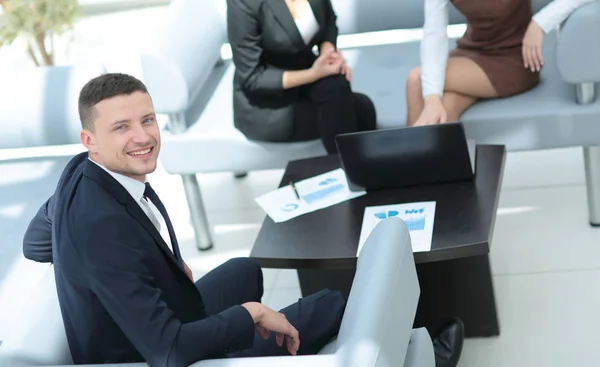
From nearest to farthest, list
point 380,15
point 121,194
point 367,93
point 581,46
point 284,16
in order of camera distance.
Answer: point 121,194, point 581,46, point 284,16, point 367,93, point 380,15

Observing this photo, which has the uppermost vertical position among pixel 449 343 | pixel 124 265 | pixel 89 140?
pixel 89 140

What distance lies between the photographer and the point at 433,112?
3631 mm

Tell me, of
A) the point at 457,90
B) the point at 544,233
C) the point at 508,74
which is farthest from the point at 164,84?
the point at 544,233

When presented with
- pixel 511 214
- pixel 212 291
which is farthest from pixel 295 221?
pixel 511 214

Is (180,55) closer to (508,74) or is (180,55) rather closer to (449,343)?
(508,74)

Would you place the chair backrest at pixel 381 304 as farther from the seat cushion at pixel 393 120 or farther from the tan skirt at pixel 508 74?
the tan skirt at pixel 508 74

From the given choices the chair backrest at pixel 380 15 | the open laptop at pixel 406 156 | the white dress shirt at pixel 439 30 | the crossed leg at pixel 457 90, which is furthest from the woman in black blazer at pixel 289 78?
the open laptop at pixel 406 156

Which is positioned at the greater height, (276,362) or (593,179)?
(276,362)

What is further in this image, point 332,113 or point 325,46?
point 325,46

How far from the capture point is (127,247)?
6.84ft

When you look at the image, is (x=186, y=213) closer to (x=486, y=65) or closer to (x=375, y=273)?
(x=486, y=65)

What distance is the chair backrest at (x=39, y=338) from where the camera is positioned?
7.20ft

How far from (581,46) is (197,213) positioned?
1775 mm

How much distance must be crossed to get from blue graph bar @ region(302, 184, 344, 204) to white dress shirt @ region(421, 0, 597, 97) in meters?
0.62
